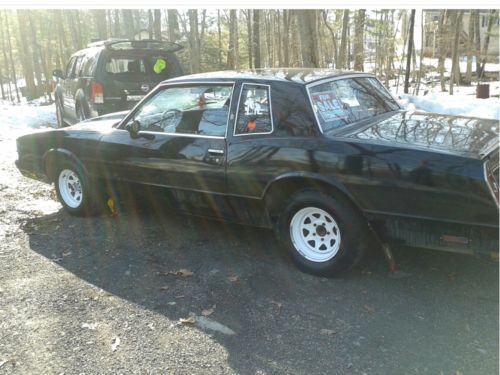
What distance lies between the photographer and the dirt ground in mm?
2902

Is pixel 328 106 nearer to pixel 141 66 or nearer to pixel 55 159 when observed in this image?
pixel 55 159

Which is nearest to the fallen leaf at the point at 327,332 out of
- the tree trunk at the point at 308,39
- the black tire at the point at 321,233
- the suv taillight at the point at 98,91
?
the black tire at the point at 321,233

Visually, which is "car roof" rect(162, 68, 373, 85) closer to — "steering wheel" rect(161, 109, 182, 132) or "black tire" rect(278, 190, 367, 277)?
"steering wheel" rect(161, 109, 182, 132)

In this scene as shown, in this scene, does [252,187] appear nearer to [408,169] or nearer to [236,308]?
[236,308]

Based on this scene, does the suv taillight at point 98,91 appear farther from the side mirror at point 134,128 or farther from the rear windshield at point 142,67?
the side mirror at point 134,128

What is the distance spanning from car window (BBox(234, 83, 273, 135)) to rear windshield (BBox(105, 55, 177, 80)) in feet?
16.4

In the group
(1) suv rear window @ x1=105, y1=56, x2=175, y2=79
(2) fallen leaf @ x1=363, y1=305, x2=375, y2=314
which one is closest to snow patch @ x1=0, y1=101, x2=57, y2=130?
(1) suv rear window @ x1=105, y1=56, x2=175, y2=79

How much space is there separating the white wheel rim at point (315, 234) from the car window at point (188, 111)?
1.03 meters

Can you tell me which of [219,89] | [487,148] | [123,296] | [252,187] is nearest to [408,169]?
[487,148]

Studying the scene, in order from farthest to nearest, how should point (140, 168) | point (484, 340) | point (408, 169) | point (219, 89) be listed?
point (140, 168) → point (219, 89) → point (408, 169) → point (484, 340)

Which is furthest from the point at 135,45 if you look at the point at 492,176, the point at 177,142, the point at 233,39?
the point at 233,39

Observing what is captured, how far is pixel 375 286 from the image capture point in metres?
3.72

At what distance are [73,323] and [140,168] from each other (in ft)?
5.80

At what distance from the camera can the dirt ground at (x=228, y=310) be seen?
2902mm
